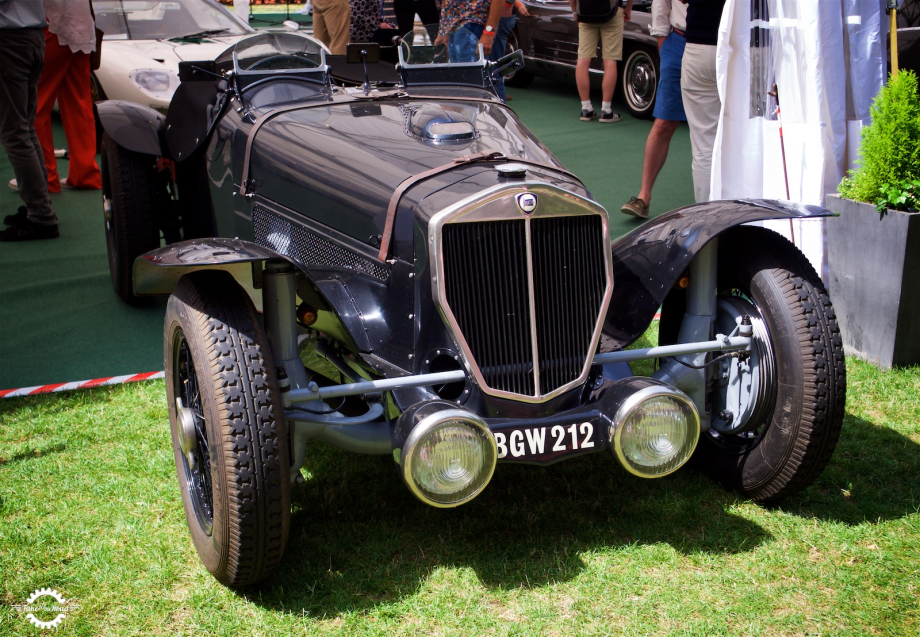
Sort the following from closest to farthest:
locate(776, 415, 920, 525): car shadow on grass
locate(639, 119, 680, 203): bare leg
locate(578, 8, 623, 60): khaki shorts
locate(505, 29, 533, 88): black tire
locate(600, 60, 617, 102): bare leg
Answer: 1. locate(776, 415, 920, 525): car shadow on grass
2. locate(639, 119, 680, 203): bare leg
3. locate(578, 8, 623, 60): khaki shorts
4. locate(600, 60, 617, 102): bare leg
5. locate(505, 29, 533, 88): black tire

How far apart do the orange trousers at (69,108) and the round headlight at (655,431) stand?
5638 mm

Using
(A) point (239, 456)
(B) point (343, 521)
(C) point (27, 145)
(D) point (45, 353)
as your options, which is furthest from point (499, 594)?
(C) point (27, 145)

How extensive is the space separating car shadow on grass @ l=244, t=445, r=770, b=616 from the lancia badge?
1.09 meters

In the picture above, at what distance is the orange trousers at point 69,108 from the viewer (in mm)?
6391

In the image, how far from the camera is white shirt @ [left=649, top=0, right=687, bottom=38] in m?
5.77

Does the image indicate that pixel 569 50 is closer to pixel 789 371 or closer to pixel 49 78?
pixel 49 78

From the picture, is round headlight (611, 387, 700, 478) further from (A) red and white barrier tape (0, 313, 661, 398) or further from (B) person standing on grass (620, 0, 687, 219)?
(B) person standing on grass (620, 0, 687, 219)

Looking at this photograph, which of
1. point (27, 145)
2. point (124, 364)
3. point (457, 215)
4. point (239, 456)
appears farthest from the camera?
point (27, 145)

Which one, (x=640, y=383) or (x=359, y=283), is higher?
(x=359, y=283)

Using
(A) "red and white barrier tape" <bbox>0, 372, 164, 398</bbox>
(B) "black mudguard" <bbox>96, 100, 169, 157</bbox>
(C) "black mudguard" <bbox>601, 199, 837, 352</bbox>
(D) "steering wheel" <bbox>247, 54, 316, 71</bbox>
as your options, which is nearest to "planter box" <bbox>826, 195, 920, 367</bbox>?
(C) "black mudguard" <bbox>601, 199, 837, 352</bbox>

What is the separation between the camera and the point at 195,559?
273cm

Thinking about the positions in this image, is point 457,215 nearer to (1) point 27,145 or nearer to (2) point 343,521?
(2) point 343,521

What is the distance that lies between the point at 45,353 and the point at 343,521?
231 cm

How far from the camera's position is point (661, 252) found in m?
2.94
